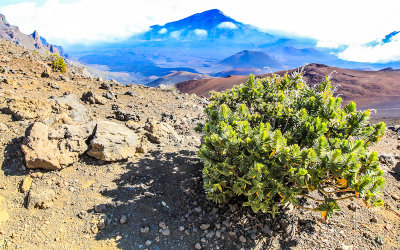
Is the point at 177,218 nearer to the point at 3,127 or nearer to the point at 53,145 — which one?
the point at 53,145

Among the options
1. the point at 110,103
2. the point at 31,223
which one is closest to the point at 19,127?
the point at 31,223

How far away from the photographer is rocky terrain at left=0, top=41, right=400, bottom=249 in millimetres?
3861

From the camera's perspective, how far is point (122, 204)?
14.4 ft

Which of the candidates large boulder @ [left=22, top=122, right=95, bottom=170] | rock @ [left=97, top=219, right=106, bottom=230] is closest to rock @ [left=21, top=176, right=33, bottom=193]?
large boulder @ [left=22, top=122, right=95, bottom=170]

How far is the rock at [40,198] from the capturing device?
4.07 meters

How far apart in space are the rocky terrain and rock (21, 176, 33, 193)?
2cm

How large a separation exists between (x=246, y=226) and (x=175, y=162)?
2334 millimetres

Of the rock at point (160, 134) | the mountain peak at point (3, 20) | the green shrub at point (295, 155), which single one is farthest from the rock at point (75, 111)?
the mountain peak at point (3, 20)

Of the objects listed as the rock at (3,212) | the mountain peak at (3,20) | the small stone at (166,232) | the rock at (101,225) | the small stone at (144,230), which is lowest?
the small stone at (166,232)

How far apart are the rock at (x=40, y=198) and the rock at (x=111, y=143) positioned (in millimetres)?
1221

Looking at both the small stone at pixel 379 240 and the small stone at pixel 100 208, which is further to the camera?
the small stone at pixel 100 208

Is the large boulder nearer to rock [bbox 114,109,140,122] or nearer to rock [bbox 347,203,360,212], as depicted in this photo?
rock [bbox 114,109,140,122]

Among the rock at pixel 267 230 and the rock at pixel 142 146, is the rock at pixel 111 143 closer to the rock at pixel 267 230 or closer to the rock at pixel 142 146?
the rock at pixel 142 146

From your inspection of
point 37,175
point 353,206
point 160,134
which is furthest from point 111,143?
point 353,206
